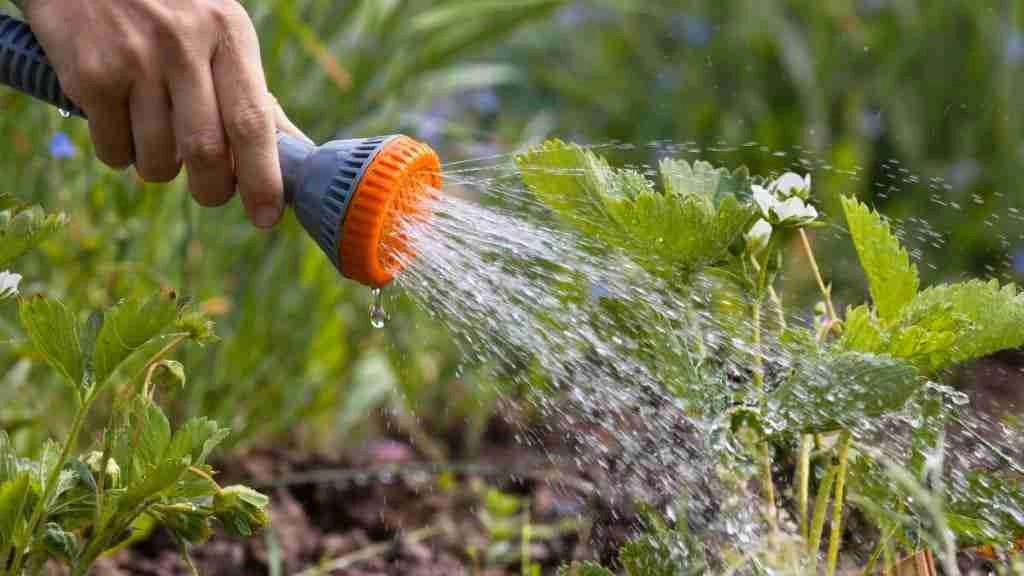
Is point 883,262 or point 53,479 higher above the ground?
point 883,262

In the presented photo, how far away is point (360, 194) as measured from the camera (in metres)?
1.52

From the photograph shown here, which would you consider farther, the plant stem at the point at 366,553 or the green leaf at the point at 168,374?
the plant stem at the point at 366,553

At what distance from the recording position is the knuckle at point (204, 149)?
4.99ft

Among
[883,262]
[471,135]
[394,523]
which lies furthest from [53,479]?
[471,135]

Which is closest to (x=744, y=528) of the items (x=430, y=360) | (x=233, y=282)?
(x=233, y=282)

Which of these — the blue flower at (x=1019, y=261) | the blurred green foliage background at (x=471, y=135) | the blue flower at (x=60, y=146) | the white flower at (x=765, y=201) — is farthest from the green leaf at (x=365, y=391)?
the white flower at (x=765, y=201)

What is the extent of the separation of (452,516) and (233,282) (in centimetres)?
71

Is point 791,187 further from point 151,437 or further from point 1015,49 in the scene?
point 1015,49

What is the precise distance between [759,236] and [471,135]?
2.38 m

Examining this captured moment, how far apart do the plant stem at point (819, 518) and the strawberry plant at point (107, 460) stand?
539 mm

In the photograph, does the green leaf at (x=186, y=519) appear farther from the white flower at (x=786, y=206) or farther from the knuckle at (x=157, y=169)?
the white flower at (x=786, y=206)

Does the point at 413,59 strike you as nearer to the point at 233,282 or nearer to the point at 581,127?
the point at 233,282

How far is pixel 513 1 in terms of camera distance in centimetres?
312

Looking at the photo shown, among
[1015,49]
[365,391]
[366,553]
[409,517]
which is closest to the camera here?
[366,553]
